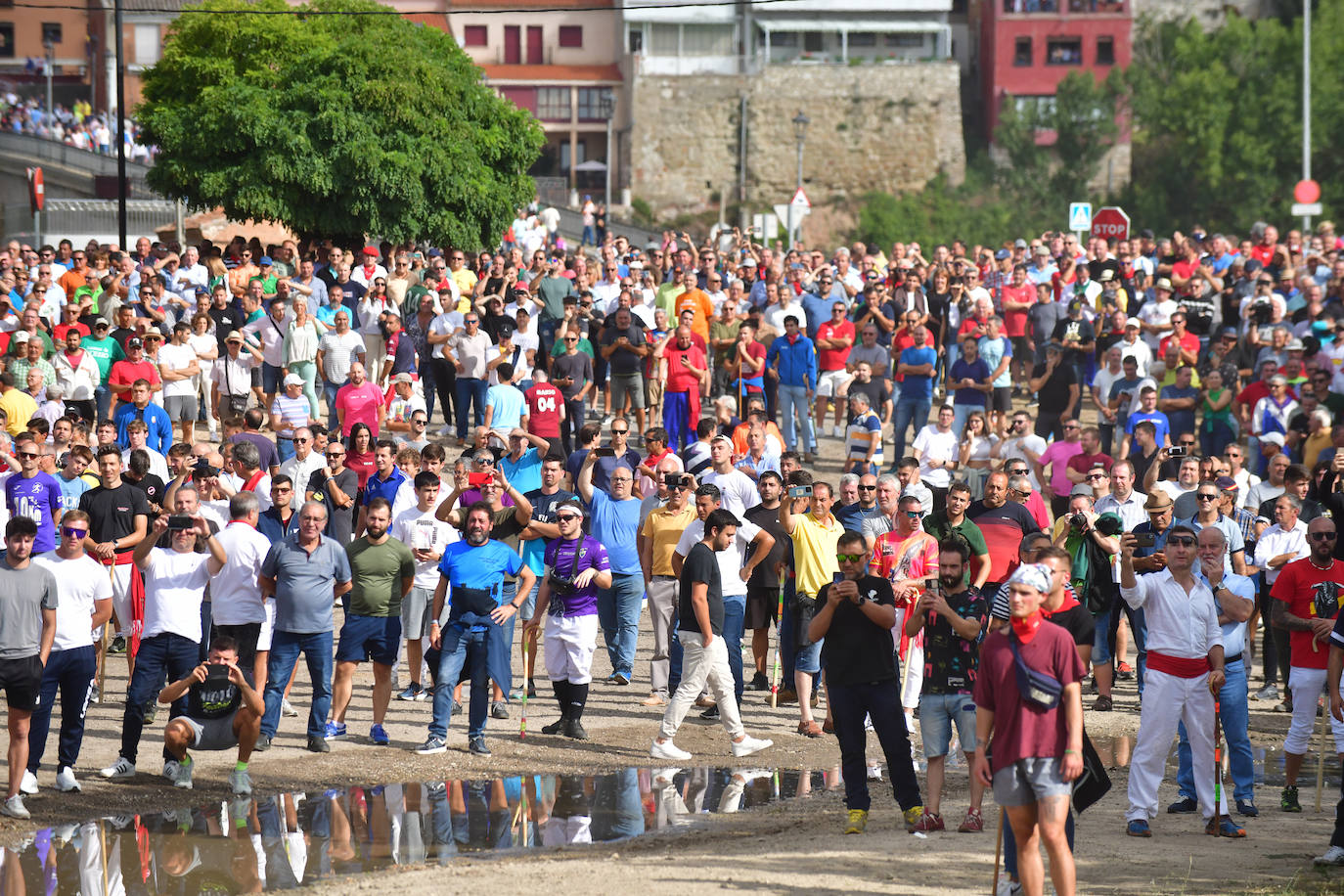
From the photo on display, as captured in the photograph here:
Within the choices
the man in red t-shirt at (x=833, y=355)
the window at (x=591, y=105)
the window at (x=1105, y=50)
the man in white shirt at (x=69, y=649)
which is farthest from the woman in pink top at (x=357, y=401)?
the window at (x=1105, y=50)

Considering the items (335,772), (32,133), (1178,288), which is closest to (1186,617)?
(335,772)

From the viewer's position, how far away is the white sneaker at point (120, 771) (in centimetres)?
1153

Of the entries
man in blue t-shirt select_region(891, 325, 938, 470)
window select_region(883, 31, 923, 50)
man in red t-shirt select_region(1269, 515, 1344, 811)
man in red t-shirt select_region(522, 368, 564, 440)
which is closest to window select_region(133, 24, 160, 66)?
window select_region(883, 31, 923, 50)

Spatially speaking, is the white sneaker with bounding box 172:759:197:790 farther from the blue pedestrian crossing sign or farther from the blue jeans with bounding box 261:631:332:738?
the blue pedestrian crossing sign

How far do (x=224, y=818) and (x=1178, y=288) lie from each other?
57.6 ft

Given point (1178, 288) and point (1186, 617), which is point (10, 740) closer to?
point (1186, 617)

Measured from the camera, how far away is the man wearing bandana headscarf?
27.0 ft

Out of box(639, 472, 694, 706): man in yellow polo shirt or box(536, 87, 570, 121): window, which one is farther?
box(536, 87, 570, 121): window

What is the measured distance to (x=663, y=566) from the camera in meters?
13.5

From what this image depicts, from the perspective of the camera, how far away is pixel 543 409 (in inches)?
721

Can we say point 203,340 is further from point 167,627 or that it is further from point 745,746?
point 745,746

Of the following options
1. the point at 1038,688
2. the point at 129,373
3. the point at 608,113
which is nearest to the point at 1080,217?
the point at 129,373

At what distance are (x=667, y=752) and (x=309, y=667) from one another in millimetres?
2553

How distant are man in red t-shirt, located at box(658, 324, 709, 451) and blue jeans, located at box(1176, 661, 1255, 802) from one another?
31.5 ft
